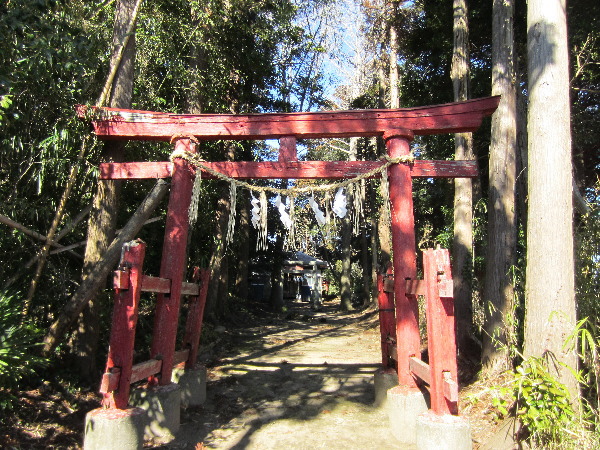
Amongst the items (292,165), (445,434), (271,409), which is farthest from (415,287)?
(271,409)

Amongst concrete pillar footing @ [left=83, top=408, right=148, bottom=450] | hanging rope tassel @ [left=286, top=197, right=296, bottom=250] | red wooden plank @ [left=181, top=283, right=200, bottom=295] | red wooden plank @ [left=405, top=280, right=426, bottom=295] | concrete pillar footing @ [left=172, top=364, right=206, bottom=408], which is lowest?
concrete pillar footing @ [left=172, top=364, right=206, bottom=408]

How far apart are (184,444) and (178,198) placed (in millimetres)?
2884

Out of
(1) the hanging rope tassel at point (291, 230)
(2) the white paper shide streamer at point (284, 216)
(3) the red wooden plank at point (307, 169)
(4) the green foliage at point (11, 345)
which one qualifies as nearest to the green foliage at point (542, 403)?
(3) the red wooden plank at point (307, 169)

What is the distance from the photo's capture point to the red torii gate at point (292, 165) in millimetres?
5383

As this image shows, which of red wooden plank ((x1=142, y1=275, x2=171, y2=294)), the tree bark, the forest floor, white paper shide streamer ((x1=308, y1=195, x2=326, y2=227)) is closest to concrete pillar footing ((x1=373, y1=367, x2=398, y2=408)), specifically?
the forest floor

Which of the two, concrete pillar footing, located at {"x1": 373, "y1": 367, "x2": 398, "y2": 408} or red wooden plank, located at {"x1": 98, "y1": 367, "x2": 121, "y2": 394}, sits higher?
red wooden plank, located at {"x1": 98, "y1": 367, "x2": 121, "y2": 394}

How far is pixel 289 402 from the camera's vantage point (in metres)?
6.48

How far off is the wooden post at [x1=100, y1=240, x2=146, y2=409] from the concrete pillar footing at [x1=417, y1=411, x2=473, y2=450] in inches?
112

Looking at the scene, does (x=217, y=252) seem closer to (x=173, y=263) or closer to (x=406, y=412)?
(x=173, y=263)

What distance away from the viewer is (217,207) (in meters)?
13.0

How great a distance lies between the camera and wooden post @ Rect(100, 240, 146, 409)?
4312 mm

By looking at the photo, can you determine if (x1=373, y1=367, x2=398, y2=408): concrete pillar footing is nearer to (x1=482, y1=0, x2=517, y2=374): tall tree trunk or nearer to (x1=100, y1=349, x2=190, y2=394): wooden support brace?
(x1=482, y1=0, x2=517, y2=374): tall tree trunk

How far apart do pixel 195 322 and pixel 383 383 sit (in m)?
2.81

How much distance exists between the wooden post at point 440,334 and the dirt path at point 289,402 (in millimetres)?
1069
